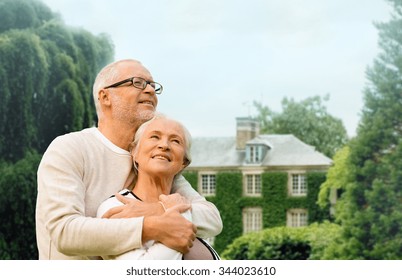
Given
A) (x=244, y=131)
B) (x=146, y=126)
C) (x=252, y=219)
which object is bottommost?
(x=146, y=126)

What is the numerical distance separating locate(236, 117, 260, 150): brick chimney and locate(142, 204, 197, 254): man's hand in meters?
Result: 24.8

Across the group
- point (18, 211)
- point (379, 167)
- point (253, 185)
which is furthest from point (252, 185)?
point (18, 211)

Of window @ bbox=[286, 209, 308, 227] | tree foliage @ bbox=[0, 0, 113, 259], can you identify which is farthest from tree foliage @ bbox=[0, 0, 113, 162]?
A: window @ bbox=[286, 209, 308, 227]

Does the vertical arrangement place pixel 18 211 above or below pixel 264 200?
below

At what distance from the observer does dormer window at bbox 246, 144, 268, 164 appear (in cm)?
2633

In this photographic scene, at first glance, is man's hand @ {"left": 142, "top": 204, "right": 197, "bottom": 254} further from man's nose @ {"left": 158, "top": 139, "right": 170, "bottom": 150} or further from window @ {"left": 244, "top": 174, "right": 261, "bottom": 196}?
window @ {"left": 244, "top": 174, "right": 261, "bottom": 196}

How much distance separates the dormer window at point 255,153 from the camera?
26328 millimetres

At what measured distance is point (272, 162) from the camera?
86.7ft

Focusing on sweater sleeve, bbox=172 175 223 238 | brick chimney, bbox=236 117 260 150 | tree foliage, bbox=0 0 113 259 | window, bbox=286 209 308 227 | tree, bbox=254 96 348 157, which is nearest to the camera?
sweater sleeve, bbox=172 175 223 238

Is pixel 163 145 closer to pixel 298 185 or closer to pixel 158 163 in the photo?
pixel 158 163

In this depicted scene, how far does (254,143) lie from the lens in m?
26.2

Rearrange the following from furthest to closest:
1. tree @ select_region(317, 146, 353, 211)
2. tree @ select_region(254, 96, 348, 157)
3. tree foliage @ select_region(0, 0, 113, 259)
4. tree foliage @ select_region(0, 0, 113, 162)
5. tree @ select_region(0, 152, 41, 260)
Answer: tree @ select_region(254, 96, 348, 157), tree @ select_region(317, 146, 353, 211), tree foliage @ select_region(0, 0, 113, 162), tree foliage @ select_region(0, 0, 113, 259), tree @ select_region(0, 152, 41, 260)

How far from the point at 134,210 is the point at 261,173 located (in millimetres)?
24380
